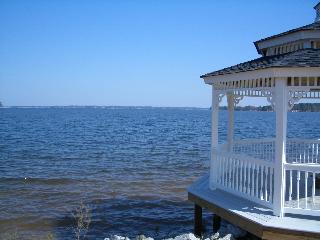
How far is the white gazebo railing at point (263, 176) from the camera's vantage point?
871 cm

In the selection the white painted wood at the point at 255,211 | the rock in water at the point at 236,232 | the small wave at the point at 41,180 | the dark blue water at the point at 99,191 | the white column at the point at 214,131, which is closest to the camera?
the white painted wood at the point at 255,211

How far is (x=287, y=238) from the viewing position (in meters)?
8.10

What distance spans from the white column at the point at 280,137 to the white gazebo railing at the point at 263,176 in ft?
0.47

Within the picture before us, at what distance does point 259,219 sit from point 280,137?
1.76 m

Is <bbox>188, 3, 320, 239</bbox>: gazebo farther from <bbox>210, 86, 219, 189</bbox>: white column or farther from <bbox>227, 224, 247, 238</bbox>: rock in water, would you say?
<bbox>227, 224, 247, 238</bbox>: rock in water

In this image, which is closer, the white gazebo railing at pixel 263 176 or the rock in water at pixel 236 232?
the white gazebo railing at pixel 263 176

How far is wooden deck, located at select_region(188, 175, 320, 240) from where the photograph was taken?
806 centimetres

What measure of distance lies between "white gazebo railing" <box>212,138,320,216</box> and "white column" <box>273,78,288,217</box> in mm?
142

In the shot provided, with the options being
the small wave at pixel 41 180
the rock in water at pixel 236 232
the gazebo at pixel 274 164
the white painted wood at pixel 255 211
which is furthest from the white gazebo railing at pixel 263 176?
the small wave at pixel 41 180

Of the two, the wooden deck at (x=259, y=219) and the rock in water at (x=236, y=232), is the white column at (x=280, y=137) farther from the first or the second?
the rock in water at (x=236, y=232)

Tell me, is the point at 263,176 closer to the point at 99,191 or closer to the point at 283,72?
the point at 283,72

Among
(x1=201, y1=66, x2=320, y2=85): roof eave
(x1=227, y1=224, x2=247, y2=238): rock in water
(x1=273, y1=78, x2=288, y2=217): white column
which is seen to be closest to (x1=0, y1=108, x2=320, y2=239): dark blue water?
(x1=227, y1=224, x2=247, y2=238): rock in water

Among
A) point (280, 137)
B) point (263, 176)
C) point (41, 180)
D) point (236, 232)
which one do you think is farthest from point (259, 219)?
point (41, 180)

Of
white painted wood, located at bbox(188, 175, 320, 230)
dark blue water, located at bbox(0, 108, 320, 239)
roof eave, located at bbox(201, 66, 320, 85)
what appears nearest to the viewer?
white painted wood, located at bbox(188, 175, 320, 230)
